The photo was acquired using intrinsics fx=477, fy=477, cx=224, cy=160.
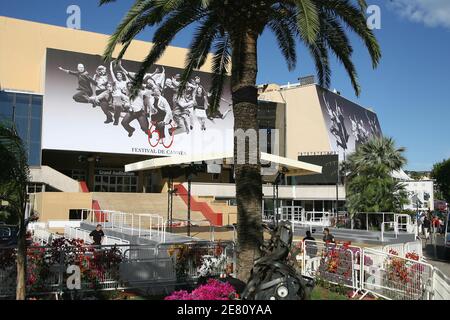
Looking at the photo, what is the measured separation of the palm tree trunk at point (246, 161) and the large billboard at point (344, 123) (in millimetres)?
42055

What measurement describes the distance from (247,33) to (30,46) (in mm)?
40761

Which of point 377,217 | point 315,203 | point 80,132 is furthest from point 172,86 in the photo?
point 377,217

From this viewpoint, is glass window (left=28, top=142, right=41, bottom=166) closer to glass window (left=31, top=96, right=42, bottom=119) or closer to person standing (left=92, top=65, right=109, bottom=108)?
glass window (left=31, top=96, right=42, bottom=119)

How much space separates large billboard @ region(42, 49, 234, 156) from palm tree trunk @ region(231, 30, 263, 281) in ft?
93.2

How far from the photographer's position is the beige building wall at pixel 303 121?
5591 cm

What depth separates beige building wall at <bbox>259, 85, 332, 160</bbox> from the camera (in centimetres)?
5591

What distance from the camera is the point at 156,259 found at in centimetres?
1093

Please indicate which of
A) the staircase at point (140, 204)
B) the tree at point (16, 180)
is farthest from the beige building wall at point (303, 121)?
the tree at point (16, 180)

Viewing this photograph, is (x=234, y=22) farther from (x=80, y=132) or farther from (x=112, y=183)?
(x=112, y=183)

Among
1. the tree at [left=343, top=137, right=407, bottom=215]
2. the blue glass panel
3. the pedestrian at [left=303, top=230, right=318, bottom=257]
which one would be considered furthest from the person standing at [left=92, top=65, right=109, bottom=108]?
the pedestrian at [left=303, top=230, right=318, bottom=257]
